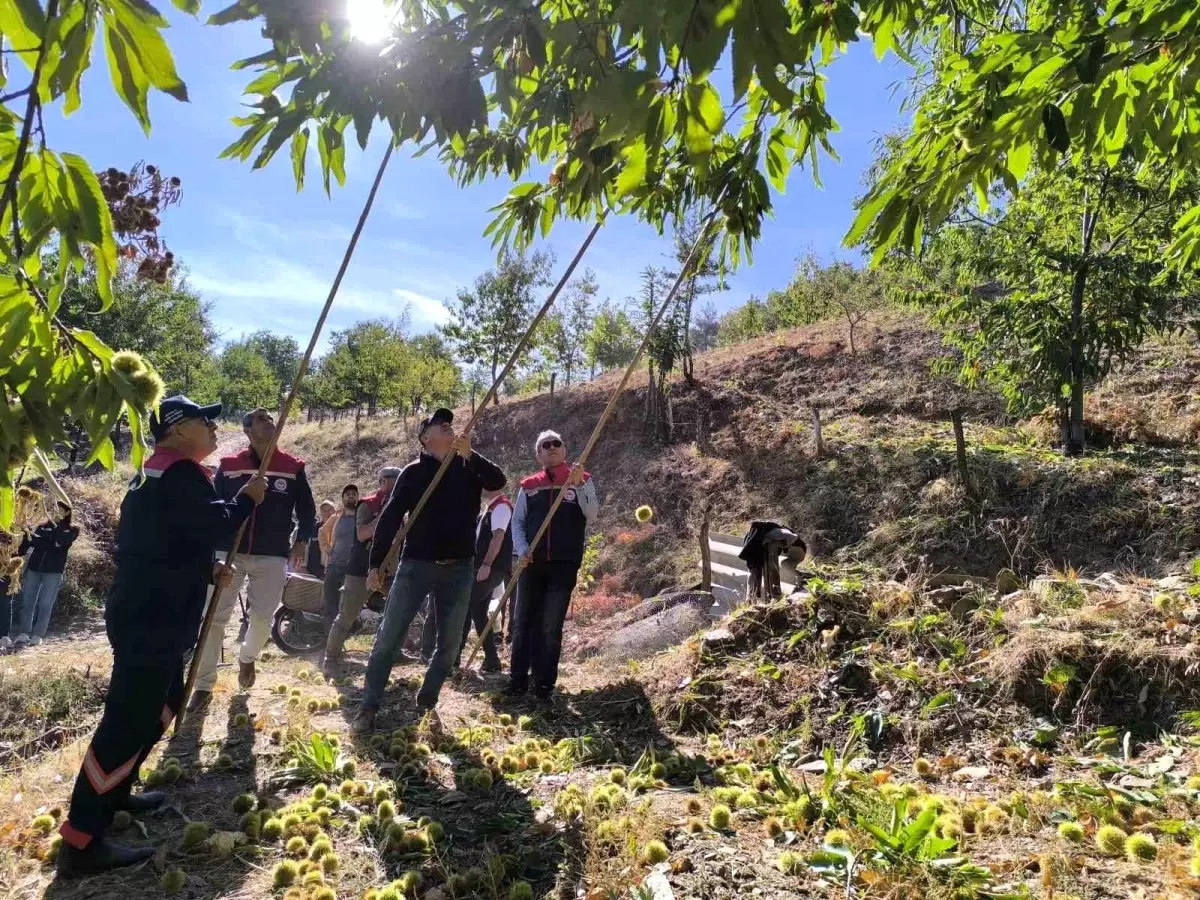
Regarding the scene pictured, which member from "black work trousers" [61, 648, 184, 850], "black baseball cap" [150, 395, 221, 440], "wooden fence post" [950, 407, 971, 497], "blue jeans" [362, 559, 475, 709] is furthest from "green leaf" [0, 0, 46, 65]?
"wooden fence post" [950, 407, 971, 497]

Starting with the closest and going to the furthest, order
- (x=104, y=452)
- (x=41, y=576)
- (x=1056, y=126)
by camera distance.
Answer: (x=104, y=452)
(x=1056, y=126)
(x=41, y=576)

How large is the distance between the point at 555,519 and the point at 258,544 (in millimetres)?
2146

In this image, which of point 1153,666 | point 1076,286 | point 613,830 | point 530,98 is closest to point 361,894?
point 613,830

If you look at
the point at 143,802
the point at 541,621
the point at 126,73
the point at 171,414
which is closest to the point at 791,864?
the point at 126,73

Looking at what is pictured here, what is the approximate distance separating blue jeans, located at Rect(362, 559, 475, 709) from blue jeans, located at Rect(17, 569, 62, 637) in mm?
6388

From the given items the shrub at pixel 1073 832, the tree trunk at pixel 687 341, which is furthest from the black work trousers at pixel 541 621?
the tree trunk at pixel 687 341

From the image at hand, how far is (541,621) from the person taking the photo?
5547 millimetres

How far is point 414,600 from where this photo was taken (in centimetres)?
471

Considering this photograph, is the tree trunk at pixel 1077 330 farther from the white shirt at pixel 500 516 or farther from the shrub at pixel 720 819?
the shrub at pixel 720 819

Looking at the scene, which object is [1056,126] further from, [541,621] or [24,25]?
[541,621]

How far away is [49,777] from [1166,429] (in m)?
13.6

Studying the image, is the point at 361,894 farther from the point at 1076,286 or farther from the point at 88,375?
the point at 1076,286

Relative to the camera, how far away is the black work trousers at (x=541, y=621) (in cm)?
536

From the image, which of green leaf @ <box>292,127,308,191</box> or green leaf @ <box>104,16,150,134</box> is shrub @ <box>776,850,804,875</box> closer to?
green leaf @ <box>292,127,308,191</box>
